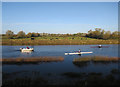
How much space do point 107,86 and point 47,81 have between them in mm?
9489

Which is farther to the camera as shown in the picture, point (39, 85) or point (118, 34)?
point (118, 34)

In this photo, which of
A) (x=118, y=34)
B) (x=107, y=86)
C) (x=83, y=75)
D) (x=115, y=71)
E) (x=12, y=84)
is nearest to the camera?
(x=107, y=86)

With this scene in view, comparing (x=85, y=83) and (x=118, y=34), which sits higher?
(x=118, y=34)

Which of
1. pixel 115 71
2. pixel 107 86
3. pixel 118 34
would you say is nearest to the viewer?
pixel 107 86

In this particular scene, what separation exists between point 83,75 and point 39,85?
8622 mm

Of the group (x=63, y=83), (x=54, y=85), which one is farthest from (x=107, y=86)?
(x=54, y=85)

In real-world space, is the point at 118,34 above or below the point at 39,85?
above

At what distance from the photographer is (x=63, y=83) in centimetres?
1775

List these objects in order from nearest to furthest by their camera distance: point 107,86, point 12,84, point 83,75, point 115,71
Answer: point 107,86
point 12,84
point 83,75
point 115,71

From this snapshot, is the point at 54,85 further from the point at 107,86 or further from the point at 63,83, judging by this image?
the point at 107,86

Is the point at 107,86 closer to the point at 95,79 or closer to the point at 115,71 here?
the point at 95,79

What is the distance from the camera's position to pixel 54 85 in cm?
1714

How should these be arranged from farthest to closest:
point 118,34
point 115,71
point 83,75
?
point 118,34, point 115,71, point 83,75

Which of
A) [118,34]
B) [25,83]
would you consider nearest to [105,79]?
[25,83]
